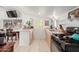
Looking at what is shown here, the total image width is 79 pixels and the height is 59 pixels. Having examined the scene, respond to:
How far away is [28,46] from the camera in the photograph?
6.67 feet

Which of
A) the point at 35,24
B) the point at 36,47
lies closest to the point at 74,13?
the point at 35,24

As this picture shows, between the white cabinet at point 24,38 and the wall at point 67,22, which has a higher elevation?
the wall at point 67,22

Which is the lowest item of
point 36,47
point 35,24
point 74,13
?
point 36,47

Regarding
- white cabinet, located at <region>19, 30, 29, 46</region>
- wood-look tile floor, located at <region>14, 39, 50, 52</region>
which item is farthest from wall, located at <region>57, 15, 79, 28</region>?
white cabinet, located at <region>19, 30, 29, 46</region>

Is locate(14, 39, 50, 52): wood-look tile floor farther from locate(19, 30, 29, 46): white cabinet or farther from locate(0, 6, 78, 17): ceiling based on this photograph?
locate(0, 6, 78, 17): ceiling

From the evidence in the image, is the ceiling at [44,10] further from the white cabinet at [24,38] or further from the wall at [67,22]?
the white cabinet at [24,38]

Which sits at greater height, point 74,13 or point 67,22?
point 74,13

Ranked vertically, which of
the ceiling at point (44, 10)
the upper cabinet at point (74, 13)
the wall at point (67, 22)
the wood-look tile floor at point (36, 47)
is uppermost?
the ceiling at point (44, 10)

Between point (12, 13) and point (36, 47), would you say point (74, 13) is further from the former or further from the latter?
point (12, 13)

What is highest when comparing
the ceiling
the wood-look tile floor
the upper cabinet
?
the ceiling

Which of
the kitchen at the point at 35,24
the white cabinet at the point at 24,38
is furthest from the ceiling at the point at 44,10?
the white cabinet at the point at 24,38

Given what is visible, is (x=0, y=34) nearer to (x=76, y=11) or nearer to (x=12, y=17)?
(x=12, y=17)
